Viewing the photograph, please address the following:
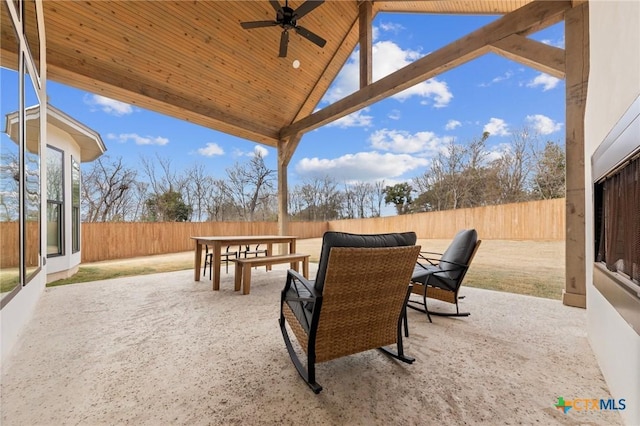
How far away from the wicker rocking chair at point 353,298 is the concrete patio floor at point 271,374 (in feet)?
0.75

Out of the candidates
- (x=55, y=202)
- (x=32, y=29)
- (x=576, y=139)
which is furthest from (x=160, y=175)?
(x=576, y=139)

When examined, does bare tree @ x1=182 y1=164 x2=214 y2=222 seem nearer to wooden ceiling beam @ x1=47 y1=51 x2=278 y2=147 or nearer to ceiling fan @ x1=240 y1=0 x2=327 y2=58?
wooden ceiling beam @ x1=47 y1=51 x2=278 y2=147

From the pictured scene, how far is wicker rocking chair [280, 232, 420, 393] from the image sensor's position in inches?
60.9

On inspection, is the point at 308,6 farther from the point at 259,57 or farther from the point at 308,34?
the point at 259,57

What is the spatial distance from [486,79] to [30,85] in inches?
382

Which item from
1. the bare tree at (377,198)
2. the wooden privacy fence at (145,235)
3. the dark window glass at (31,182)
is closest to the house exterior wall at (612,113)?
the dark window glass at (31,182)

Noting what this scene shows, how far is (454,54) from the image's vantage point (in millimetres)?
3754

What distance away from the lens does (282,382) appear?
1.67m

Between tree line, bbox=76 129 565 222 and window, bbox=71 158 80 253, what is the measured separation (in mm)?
3694

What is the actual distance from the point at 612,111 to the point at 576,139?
173cm

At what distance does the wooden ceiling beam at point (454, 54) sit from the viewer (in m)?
3.06

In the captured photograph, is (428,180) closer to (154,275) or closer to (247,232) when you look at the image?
(247,232)

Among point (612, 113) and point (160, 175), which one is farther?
point (160, 175)

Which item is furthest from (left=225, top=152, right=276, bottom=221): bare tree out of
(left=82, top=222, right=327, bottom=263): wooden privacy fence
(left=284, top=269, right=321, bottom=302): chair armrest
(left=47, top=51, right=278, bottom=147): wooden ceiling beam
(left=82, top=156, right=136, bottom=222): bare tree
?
(left=284, top=269, right=321, bottom=302): chair armrest
